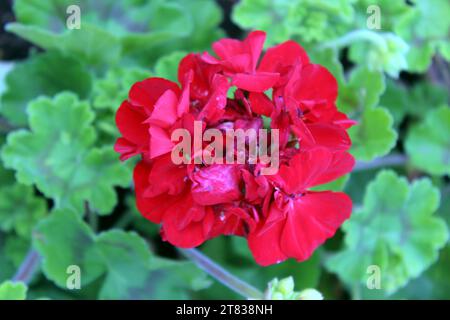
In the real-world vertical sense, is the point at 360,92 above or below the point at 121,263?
above

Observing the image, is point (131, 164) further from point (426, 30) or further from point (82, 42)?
point (426, 30)

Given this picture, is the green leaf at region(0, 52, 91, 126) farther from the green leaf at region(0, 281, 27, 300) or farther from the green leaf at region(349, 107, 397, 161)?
the green leaf at region(349, 107, 397, 161)

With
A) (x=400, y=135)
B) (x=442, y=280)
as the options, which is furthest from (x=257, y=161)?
(x=400, y=135)

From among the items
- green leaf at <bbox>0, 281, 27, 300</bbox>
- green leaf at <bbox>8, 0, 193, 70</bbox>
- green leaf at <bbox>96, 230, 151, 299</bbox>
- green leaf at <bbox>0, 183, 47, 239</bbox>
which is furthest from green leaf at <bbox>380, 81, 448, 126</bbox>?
green leaf at <bbox>0, 281, 27, 300</bbox>

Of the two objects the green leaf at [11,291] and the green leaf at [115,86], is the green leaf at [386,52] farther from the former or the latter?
the green leaf at [11,291]

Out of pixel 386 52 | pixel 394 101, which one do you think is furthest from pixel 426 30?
pixel 386 52

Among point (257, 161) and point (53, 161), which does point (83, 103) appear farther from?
point (257, 161)

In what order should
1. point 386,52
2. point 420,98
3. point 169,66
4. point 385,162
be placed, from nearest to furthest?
1. point 386,52
2. point 169,66
3. point 385,162
4. point 420,98

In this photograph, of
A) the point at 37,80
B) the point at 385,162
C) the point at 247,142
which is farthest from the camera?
the point at 385,162
